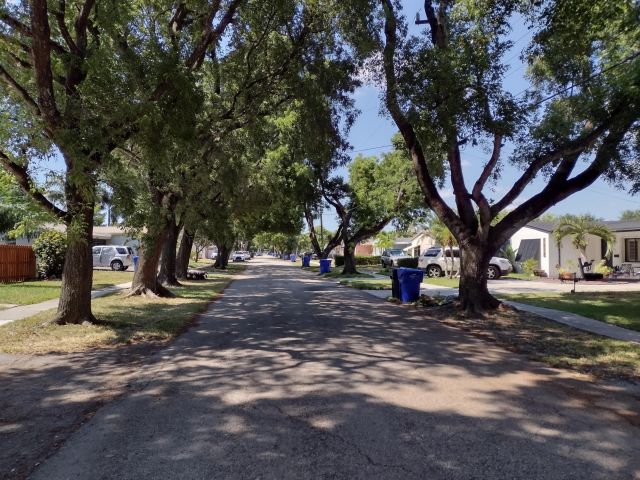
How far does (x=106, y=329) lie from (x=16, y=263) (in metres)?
15.4

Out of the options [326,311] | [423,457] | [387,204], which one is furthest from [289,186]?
[423,457]

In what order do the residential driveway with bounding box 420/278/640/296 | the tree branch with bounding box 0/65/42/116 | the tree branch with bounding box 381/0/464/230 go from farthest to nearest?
the residential driveway with bounding box 420/278/640/296
the tree branch with bounding box 381/0/464/230
the tree branch with bounding box 0/65/42/116

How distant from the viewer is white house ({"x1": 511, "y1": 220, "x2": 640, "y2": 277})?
29234mm

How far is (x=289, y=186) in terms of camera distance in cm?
2819

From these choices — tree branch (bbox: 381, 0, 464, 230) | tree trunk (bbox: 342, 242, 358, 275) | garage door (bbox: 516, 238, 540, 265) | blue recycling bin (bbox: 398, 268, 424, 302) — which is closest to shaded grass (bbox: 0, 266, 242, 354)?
blue recycling bin (bbox: 398, 268, 424, 302)

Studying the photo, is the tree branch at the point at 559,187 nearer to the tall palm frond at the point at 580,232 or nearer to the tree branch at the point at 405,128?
the tree branch at the point at 405,128

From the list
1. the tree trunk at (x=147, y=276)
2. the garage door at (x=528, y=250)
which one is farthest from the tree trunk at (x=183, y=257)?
the garage door at (x=528, y=250)

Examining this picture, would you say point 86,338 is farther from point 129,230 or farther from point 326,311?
point 326,311

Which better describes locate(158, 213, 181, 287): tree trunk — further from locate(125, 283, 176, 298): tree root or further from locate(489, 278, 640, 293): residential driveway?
locate(489, 278, 640, 293): residential driveway

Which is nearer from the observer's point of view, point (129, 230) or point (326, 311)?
point (129, 230)

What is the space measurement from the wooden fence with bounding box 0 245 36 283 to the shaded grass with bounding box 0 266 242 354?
9410 mm

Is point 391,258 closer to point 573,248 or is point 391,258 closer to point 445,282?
point 573,248

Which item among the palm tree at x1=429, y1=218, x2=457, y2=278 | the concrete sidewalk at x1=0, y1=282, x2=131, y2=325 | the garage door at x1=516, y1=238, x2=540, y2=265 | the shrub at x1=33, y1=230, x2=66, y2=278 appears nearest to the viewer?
the concrete sidewalk at x1=0, y1=282, x2=131, y2=325

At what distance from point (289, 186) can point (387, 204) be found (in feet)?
22.8
